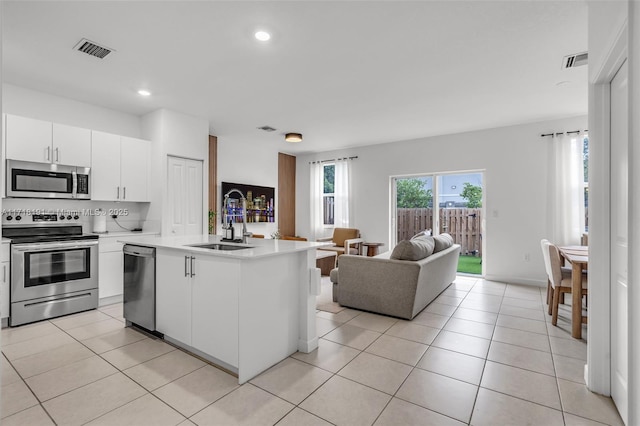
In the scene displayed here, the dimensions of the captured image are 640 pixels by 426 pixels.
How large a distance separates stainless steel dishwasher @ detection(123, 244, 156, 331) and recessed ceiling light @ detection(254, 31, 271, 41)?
2077 mm

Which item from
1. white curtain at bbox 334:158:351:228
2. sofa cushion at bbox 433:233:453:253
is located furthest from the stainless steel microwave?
white curtain at bbox 334:158:351:228

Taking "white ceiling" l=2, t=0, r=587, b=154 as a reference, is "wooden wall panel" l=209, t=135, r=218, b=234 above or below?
below

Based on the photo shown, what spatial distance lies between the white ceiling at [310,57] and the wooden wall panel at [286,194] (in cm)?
264

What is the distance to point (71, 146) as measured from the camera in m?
3.92

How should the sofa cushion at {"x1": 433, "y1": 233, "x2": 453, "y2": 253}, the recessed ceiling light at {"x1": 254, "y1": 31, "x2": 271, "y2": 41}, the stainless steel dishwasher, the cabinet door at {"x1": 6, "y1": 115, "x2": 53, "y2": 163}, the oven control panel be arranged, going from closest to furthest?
the recessed ceiling light at {"x1": 254, "y1": 31, "x2": 271, "y2": 41}
the stainless steel dishwasher
the cabinet door at {"x1": 6, "y1": 115, "x2": 53, "y2": 163}
the oven control panel
the sofa cushion at {"x1": 433, "y1": 233, "x2": 453, "y2": 253}

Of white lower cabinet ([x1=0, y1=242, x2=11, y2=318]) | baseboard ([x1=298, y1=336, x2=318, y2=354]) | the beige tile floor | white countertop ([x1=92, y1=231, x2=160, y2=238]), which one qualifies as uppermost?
white countertop ([x1=92, y1=231, x2=160, y2=238])

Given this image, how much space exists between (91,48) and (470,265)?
6594 mm

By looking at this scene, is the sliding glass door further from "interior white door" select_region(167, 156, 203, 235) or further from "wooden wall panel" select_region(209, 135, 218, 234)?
"interior white door" select_region(167, 156, 203, 235)

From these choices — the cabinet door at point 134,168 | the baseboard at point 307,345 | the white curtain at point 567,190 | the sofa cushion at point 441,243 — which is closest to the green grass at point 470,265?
the white curtain at point 567,190

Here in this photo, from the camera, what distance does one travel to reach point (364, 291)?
3.82m

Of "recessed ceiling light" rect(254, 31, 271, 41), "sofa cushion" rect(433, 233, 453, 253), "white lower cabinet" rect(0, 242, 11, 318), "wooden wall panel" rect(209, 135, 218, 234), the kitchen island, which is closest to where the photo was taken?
the kitchen island

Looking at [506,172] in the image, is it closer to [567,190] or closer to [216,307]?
[567,190]

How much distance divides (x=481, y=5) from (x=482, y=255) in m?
4.43

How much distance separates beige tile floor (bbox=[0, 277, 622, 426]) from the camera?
1.96 metres
